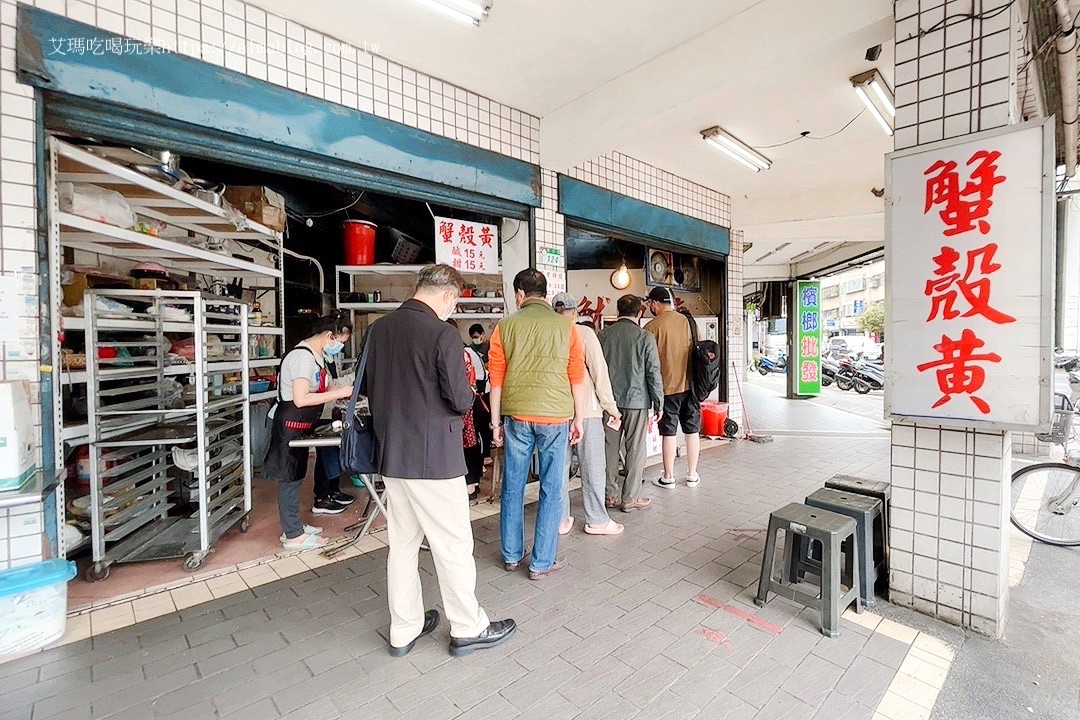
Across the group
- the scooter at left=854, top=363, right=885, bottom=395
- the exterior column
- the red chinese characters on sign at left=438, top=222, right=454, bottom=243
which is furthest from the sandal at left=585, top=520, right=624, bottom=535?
the scooter at left=854, top=363, right=885, bottom=395

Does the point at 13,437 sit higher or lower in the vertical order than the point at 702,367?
lower

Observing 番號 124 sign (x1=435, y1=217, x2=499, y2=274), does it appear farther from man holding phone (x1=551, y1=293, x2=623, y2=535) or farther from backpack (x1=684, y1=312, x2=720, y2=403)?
backpack (x1=684, y1=312, x2=720, y2=403)

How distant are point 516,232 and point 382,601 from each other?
3.33 m

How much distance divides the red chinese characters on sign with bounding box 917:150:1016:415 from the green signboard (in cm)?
1055

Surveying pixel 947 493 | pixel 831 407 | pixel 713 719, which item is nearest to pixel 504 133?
pixel 947 493

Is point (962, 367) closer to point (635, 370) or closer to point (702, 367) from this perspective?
point (635, 370)

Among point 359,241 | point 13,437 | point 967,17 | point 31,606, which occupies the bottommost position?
point 31,606

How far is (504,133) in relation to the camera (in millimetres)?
4305

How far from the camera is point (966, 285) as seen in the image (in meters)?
2.25

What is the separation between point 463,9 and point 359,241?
3.06 m

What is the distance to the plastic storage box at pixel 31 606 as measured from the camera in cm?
216

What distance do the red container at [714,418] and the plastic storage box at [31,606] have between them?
20.3 ft

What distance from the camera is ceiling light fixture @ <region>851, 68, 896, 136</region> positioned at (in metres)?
3.81

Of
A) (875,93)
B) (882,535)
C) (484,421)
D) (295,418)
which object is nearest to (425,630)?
(295,418)
